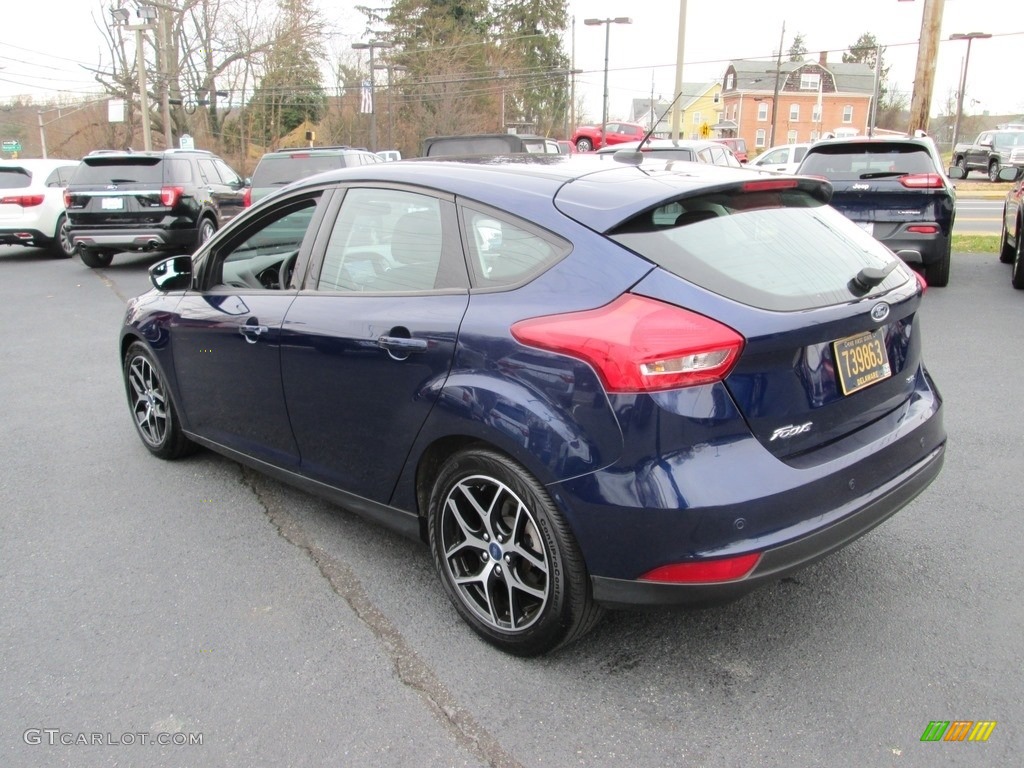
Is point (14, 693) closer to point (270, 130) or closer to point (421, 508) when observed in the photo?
point (421, 508)

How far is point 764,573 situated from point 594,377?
0.75 m

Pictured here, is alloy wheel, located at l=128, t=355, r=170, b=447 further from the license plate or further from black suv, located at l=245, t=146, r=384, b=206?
black suv, located at l=245, t=146, r=384, b=206

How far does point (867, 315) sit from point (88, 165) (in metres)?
12.3

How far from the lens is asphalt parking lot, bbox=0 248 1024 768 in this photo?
2.36 metres

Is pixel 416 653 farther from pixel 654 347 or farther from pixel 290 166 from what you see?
pixel 290 166

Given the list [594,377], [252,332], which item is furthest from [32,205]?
[594,377]

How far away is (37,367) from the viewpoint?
6.90 meters

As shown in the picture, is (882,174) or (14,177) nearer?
(882,174)

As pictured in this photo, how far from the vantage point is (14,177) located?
45.0ft

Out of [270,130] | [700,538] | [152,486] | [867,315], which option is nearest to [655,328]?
[700,538]

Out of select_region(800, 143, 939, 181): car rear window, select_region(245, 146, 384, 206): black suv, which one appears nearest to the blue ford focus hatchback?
select_region(800, 143, 939, 181): car rear window

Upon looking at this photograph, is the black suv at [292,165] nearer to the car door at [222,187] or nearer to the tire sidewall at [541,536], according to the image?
the car door at [222,187]

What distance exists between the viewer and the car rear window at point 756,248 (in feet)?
7.95

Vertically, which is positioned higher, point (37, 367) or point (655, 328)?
point (655, 328)
